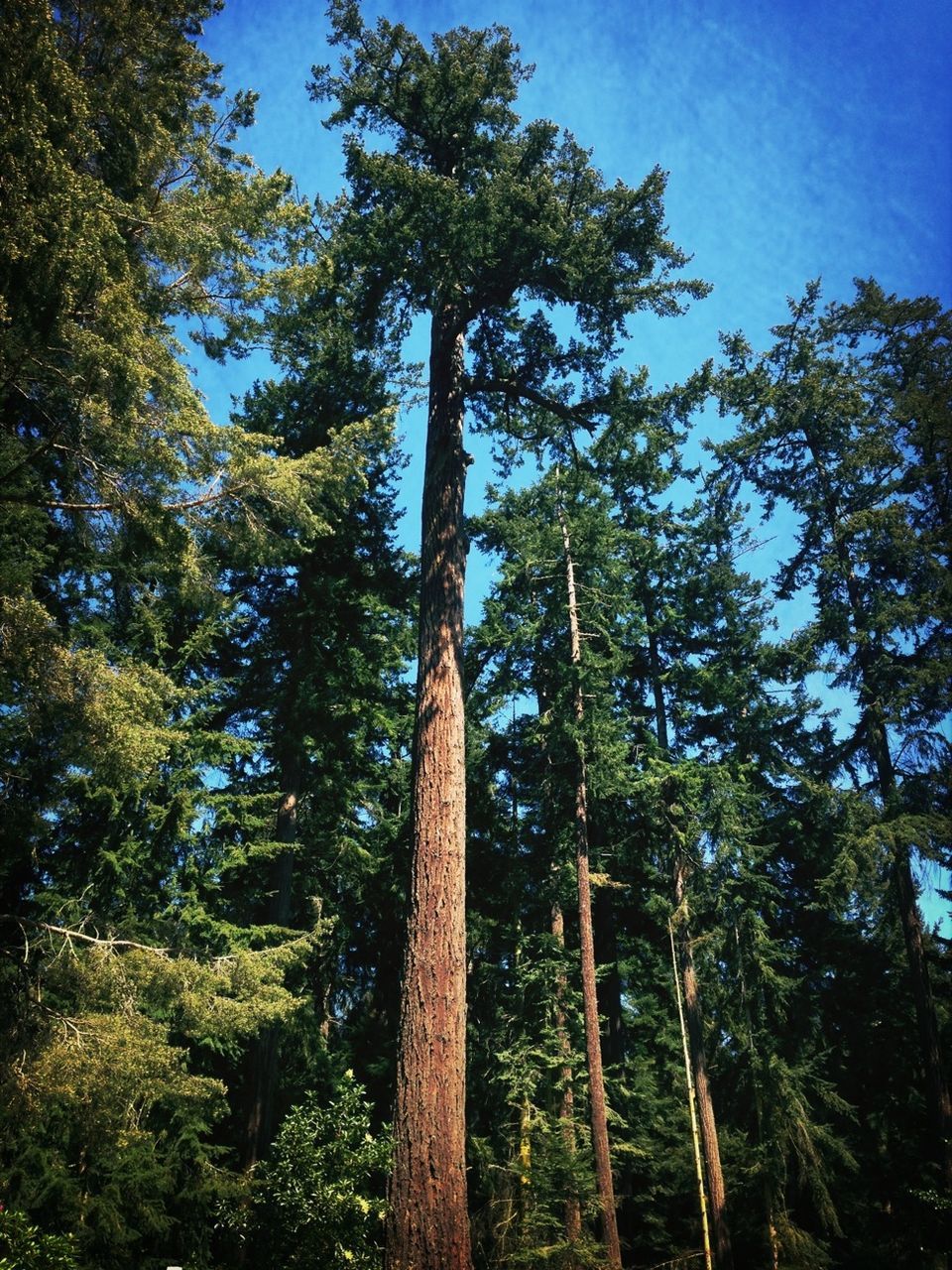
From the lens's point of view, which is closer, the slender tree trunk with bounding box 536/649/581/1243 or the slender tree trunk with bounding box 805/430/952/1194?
the slender tree trunk with bounding box 536/649/581/1243

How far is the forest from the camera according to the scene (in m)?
6.48

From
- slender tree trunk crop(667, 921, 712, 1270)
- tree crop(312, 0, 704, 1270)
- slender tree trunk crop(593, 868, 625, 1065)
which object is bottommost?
Answer: slender tree trunk crop(667, 921, 712, 1270)

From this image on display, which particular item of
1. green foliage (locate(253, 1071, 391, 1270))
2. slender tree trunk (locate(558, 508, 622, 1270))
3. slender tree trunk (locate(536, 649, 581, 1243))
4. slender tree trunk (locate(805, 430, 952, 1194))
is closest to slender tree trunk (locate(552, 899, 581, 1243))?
slender tree trunk (locate(536, 649, 581, 1243))

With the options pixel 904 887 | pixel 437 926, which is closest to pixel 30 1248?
pixel 437 926

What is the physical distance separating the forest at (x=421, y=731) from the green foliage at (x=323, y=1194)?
2.4 inches

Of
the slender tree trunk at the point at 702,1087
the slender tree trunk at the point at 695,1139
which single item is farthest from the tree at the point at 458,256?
the slender tree trunk at the point at 695,1139

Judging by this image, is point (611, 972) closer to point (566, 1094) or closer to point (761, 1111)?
point (566, 1094)

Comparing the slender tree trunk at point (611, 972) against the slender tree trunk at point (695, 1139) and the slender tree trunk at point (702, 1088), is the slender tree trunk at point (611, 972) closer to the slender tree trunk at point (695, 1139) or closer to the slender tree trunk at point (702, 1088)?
the slender tree trunk at point (695, 1139)

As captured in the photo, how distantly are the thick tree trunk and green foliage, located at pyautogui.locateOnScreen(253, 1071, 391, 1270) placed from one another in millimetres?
2003

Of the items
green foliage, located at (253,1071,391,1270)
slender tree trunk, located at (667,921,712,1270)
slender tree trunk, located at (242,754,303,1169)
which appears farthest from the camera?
slender tree trunk, located at (667,921,712,1270)

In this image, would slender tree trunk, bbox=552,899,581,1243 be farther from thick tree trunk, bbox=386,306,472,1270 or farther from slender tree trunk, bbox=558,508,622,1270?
thick tree trunk, bbox=386,306,472,1270

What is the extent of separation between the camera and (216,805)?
11359 millimetres

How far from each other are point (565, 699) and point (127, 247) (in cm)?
1123

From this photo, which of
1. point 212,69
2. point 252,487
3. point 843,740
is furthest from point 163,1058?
point 843,740
